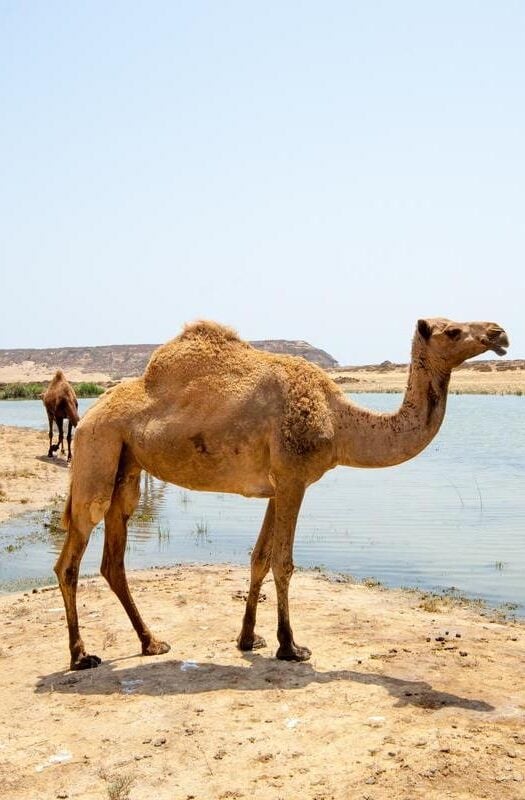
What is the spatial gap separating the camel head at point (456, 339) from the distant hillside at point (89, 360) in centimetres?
7965

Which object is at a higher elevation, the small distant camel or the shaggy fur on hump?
the shaggy fur on hump

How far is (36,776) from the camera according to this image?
5.29 metres

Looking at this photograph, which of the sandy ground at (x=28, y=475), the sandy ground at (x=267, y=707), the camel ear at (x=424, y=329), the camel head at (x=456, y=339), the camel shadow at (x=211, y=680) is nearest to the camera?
the sandy ground at (x=267, y=707)

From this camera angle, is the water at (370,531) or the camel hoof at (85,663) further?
the water at (370,531)

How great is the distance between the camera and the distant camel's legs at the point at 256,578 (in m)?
7.60

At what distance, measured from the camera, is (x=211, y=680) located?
6.86 meters

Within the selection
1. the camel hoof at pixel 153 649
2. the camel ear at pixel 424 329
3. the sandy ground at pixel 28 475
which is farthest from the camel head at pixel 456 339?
the sandy ground at pixel 28 475

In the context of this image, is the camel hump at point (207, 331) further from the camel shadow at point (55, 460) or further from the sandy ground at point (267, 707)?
the camel shadow at point (55, 460)

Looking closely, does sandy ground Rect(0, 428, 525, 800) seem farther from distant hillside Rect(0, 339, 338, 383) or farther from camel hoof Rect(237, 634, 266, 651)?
distant hillside Rect(0, 339, 338, 383)

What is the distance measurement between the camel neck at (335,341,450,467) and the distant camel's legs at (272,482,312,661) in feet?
1.72

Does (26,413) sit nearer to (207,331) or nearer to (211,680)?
(207,331)

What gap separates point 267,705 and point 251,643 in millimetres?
1358

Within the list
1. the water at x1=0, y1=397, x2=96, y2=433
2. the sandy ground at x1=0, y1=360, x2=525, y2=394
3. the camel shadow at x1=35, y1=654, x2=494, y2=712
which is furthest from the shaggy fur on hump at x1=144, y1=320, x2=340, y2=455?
the sandy ground at x1=0, y1=360, x2=525, y2=394

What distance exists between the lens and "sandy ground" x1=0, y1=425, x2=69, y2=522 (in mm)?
Answer: 16875
